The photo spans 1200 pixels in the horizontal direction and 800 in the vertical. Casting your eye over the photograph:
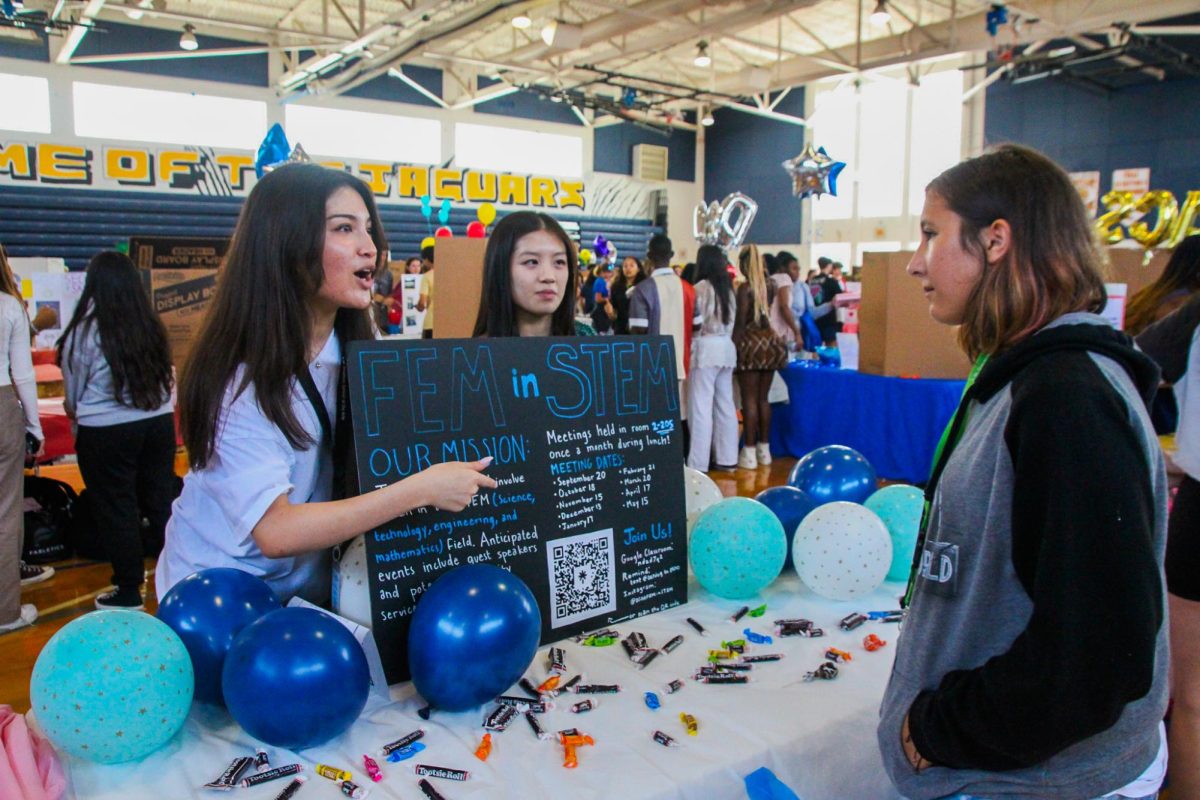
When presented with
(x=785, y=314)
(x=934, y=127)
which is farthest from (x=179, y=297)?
(x=934, y=127)

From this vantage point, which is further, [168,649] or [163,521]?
[163,521]

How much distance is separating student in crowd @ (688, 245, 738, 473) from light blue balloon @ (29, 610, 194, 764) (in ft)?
15.1

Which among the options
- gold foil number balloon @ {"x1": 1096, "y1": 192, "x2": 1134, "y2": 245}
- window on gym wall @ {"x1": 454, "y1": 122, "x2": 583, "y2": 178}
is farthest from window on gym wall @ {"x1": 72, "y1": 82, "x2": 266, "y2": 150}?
gold foil number balloon @ {"x1": 1096, "y1": 192, "x2": 1134, "y2": 245}

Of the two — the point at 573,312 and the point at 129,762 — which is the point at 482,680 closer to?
the point at 129,762

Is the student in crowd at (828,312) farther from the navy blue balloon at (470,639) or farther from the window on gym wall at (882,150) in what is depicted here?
the navy blue balloon at (470,639)

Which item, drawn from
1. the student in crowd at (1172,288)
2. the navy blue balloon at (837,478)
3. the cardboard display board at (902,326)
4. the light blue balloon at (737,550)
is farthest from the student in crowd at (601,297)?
the light blue balloon at (737,550)

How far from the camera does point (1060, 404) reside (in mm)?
815

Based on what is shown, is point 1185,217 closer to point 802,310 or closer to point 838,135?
point 802,310

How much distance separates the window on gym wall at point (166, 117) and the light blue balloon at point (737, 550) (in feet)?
42.8

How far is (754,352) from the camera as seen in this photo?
578 centimetres

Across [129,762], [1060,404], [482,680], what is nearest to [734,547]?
[482,680]

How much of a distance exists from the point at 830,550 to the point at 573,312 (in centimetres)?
98

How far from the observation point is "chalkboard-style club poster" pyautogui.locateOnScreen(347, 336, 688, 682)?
4.30 feet

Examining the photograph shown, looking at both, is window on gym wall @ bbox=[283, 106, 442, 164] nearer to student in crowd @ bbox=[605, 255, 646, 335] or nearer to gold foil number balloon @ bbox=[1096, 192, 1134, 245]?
student in crowd @ bbox=[605, 255, 646, 335]
